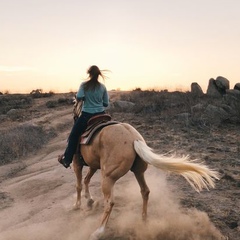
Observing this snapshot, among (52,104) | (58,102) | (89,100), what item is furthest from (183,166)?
(58,102)

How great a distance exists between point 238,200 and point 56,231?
11.0 ft

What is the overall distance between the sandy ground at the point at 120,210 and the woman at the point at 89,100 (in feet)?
4.40

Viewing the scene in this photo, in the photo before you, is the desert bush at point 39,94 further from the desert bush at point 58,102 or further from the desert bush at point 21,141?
the desert bush at point 21,141

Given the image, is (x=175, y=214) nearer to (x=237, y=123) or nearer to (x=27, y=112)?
(x=237, y=123)

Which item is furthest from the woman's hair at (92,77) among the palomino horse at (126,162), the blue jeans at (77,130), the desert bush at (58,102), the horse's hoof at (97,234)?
the desert bush at (58,102)

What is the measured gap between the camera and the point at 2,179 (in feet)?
35.2

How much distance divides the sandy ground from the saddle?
→ 139 centimetres

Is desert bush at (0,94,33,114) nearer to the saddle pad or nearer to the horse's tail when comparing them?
the saddle pad

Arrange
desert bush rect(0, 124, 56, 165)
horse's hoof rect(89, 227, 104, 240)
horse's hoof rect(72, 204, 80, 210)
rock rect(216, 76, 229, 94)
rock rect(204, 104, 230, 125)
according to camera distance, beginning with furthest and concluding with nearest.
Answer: rock rect(216, 76, 229, 94)
rock rect(204, 104, 230, 125)
desert bush rect(0, 124, 56, 165)
horse's hoof rect(72, 204, 80, 210)
horse's hoof rect(89, 227, 104, 240)

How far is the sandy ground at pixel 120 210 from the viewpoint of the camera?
5527 mm

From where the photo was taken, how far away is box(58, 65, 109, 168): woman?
6.36 meters

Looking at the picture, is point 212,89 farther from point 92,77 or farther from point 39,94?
point 92,77

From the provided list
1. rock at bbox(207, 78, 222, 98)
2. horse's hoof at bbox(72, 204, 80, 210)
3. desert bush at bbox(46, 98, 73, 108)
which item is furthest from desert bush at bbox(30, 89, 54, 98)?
horse's hoof at bbox(72, 204, 80, 210)

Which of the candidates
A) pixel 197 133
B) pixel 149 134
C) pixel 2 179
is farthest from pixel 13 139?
pixel 197 133
